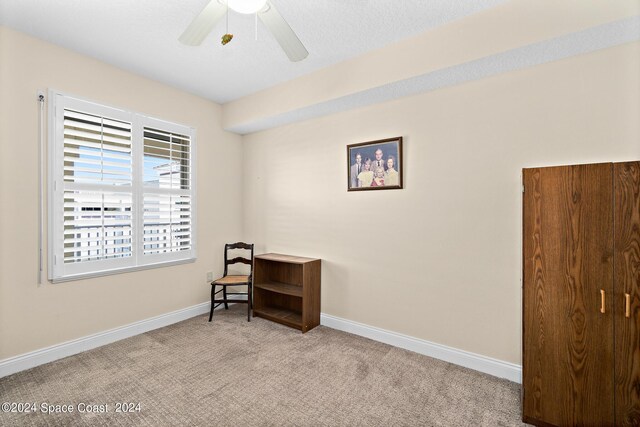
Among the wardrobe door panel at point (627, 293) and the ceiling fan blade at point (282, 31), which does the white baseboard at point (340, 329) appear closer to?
the wardrobe door panel at point (627, 293)

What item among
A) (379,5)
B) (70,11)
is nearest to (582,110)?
(379,5)

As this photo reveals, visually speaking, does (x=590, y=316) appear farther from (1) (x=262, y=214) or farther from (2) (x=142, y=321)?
(2) (x=142, y=321)

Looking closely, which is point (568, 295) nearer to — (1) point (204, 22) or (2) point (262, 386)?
(2) point (262, 386)

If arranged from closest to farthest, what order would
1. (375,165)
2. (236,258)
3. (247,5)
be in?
(247,5) < (375,165) < (236,258)

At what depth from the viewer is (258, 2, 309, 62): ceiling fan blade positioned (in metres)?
Result: 1.62

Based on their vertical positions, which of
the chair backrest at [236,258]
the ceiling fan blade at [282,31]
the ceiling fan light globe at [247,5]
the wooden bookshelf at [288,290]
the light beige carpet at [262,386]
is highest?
the ceiling fan light globe at [247,5]

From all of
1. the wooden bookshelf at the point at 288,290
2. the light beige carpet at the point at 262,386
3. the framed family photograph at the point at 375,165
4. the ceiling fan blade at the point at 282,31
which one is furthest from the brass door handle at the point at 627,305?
the wooden bookshelf at the point at 288,290

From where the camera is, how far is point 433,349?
2.69m

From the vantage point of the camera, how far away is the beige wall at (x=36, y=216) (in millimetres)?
2350

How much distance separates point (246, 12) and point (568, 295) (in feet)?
8.09

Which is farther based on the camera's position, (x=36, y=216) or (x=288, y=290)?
(x=288, y=290)

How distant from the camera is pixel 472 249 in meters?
2.52

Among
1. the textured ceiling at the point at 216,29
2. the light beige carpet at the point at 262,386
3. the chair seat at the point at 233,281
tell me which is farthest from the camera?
the chair seat at the point at 233,281

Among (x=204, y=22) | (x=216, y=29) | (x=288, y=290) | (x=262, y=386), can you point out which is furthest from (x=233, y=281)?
(x=204, y=22)
